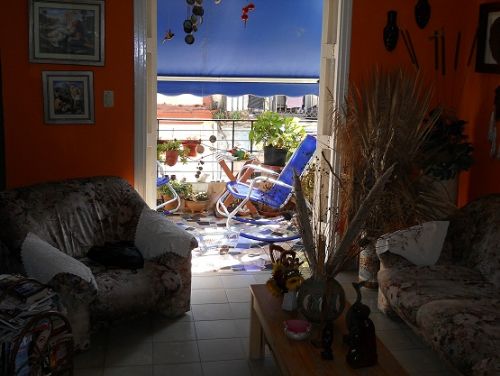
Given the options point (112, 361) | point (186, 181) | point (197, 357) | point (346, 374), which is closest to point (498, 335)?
point (346, 374)

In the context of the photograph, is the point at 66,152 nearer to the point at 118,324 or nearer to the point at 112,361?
the point at 118,324

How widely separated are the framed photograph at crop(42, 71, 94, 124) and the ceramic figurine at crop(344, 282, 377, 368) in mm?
2612

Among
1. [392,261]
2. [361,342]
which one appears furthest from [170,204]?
[361,342]

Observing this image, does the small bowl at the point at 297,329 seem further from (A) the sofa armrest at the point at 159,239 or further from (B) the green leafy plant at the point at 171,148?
(B) the green leafy plant at the point at 171,148

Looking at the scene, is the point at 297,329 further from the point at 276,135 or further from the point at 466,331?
the point at 276,135

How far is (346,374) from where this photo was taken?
2576 mm

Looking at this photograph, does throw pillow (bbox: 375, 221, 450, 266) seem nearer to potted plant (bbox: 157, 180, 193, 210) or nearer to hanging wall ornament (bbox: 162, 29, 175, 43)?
hanging wall ornament (bbox: 162, 29, 175, 43)

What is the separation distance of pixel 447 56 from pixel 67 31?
9.64ft

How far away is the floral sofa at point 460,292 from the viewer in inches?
A: 114

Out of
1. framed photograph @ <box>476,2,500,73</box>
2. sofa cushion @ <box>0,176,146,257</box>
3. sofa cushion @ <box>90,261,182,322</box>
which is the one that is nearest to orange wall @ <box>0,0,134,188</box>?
sofa cushion @ <box>0,176,146,257</box>

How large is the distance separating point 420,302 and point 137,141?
7.66 ft

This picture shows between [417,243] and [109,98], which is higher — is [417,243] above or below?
below

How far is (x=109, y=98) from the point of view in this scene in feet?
14.5

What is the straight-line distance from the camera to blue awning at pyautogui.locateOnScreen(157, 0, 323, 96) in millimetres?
6055
